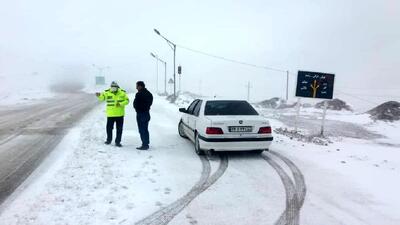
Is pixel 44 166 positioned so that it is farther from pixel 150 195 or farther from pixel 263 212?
pixel 263 212

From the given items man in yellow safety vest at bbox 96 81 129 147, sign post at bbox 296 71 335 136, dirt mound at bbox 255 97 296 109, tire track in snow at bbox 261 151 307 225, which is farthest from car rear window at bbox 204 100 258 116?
dirt mound at bbox 255 97 296 109

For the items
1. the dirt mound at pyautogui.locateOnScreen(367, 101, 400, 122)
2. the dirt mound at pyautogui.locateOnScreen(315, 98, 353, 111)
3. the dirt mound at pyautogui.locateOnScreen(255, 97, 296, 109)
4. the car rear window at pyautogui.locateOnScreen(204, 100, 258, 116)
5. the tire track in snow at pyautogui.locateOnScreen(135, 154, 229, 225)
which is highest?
the car rear window at pyautogui.locateOnScreen(204, 100, 258, 116)

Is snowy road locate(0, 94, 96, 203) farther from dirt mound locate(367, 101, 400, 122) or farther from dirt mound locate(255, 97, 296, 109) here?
dirt mound locate(255, 97, 296, 109)

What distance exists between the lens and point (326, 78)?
1403 cm

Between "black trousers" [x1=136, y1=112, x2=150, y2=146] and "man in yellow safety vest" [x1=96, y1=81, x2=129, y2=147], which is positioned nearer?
"black trousers" [x1=136, y1=112, x2=150, y2=146]

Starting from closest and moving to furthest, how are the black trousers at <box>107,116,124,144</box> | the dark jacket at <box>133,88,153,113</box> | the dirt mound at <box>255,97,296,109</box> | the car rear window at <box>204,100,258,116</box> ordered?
the car rear window at <box>204,100,258,116</box>, the dark jacket at <box>133,88,153,113</box>, the black trousers at <box>107,116,124,144</box>, the dirt mound at <box>255,97,296,109</box>

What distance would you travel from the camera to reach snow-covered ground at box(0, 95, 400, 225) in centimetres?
535

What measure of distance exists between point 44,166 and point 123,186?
2.54m

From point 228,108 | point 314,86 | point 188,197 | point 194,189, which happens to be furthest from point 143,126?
point 314,86

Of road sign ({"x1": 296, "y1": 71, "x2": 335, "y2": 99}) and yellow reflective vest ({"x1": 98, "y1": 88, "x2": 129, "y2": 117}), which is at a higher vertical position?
road sign ({"x1": 296, "y1": 71, "x2": 335, "y2": 99})

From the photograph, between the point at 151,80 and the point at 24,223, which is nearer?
the point at 24,223

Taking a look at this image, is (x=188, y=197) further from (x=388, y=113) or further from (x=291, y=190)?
(x=388, y=113)

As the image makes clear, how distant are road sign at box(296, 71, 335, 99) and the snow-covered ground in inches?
148

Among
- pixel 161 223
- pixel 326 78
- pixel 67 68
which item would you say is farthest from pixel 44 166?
pixel 67 68
